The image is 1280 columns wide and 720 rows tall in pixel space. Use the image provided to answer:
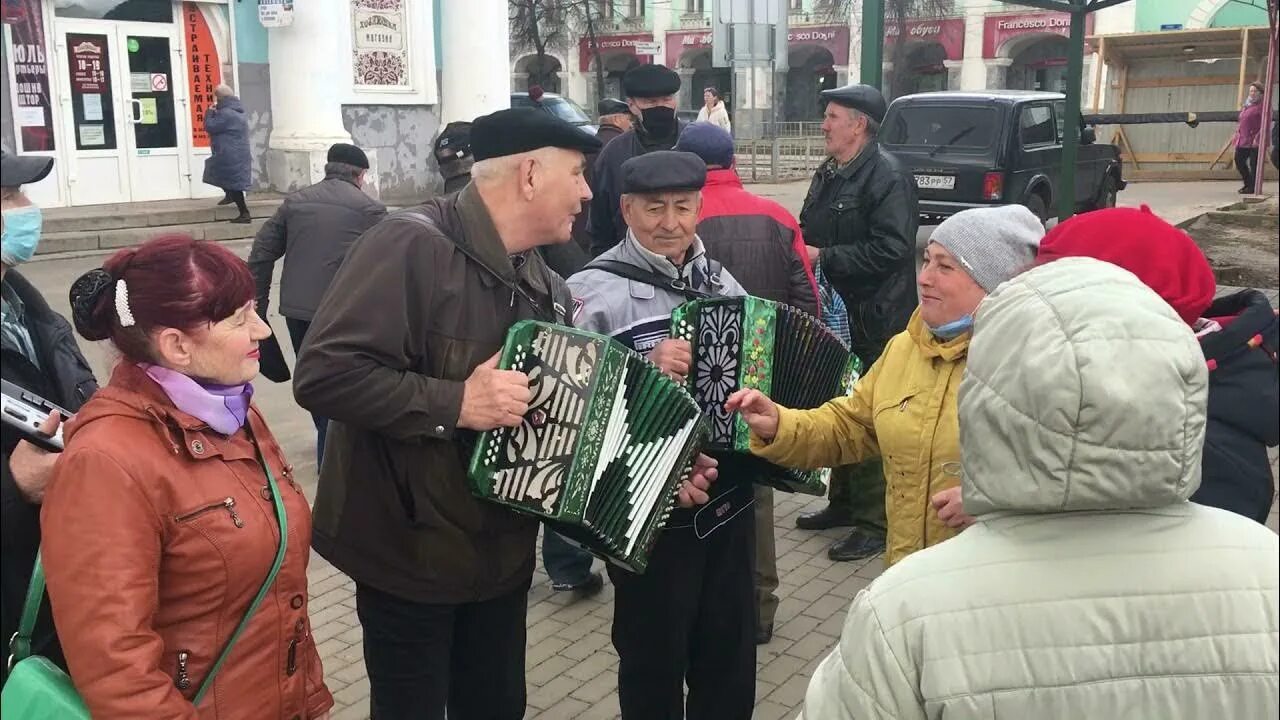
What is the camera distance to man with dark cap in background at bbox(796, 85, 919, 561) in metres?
5.01

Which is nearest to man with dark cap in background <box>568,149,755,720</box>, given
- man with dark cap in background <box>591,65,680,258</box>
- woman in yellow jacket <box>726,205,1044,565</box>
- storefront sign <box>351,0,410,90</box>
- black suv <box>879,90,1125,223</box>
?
woman in yellow jacket <box>726,205,1044,565</box>

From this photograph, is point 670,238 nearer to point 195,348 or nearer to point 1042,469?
point 195,348

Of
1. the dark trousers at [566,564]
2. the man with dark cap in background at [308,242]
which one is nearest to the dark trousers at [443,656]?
the dark trousers at [566,564]

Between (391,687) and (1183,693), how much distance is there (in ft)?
6.20

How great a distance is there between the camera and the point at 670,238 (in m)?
3.24

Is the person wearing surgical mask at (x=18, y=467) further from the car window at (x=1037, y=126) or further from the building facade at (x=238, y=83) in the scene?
the building facade at (x=238, y=83)

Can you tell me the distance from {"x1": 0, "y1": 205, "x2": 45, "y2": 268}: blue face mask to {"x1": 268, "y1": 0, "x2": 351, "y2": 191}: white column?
14471mm

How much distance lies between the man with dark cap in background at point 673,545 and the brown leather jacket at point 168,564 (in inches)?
38.8

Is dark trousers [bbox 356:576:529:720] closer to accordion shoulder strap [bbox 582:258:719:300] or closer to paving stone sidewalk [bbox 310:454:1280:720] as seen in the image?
accordion shoulder strap [bbox 582:258:719:300]

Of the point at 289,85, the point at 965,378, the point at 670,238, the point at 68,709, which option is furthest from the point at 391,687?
the point at 289,85

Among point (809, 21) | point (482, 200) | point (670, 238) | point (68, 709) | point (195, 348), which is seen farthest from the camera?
point (809, 21)

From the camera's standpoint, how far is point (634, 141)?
5566 millimetres

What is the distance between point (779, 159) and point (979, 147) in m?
14.6

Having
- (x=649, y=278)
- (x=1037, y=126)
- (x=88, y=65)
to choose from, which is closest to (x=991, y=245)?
(x=649, y=278)
